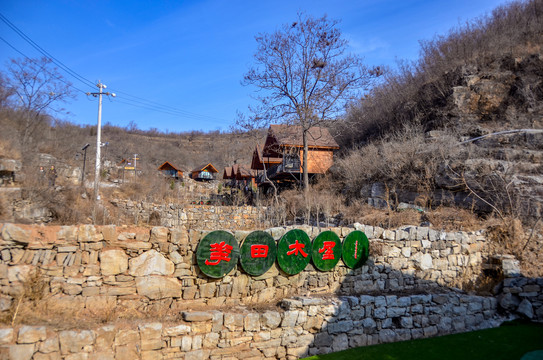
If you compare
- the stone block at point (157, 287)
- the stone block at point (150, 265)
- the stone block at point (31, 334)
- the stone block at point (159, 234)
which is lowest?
the stone block at point (31, 334)

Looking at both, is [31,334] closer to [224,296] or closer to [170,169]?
[224,296]

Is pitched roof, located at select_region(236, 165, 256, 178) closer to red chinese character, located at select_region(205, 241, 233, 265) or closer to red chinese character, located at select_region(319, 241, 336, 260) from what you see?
red chinese character, located at select_region(319, 241, 336, 260)

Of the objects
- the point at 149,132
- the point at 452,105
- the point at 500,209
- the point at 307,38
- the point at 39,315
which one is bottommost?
the point at 39,315

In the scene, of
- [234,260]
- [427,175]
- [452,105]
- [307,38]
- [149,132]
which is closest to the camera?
[234,260]

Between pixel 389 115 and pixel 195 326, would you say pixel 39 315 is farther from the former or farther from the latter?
pixel 389 115

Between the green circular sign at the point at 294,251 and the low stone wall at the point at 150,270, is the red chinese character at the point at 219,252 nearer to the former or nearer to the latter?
the low stone wall at the point at 150,270

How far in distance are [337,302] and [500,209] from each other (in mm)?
7435

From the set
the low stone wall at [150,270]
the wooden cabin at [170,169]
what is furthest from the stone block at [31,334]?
the wooden cabin at [170,169]

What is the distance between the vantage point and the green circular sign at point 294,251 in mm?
6586

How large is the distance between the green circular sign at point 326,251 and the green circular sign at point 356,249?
0.85ft

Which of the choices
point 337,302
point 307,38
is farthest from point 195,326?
point 307,38

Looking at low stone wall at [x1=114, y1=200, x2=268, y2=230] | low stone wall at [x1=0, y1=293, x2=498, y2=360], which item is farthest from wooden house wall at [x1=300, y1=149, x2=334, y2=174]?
low stone wall at [x1=0, y1=293, x2=498, y2=360]

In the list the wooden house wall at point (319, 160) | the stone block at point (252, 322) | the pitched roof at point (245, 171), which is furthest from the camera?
the pitched roof at point (245, 171)

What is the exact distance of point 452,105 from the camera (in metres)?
18.2
